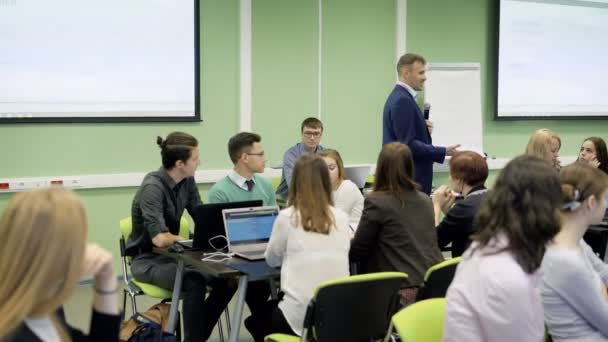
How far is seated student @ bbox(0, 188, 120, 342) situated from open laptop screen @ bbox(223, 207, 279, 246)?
78.5 inches

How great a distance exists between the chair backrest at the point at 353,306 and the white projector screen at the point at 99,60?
337cm

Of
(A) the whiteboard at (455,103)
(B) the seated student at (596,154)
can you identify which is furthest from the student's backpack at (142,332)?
(A) the whiteboard at (455,103)

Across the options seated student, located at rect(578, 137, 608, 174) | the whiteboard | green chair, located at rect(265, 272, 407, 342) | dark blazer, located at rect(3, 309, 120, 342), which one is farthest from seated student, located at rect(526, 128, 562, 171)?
dark blazer, located at rect(3, 309, 120, 342)

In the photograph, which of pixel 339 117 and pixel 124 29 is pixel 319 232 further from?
pixel 339 117

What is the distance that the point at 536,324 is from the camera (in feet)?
6.66

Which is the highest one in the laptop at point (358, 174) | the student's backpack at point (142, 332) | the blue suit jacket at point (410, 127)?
the blue suit jacket at point (410, 127)

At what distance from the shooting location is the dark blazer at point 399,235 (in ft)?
10.7

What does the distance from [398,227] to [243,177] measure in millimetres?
1278

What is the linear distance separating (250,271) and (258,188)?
3.69 ft

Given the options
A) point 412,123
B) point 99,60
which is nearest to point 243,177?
point 412,123

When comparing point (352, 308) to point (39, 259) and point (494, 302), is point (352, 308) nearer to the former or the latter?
point (494, 302)

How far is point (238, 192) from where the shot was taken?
420 cm

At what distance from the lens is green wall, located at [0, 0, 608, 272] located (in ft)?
18.1

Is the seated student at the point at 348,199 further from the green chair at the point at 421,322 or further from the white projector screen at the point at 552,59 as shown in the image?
the white projector screen at the point at 552,59
